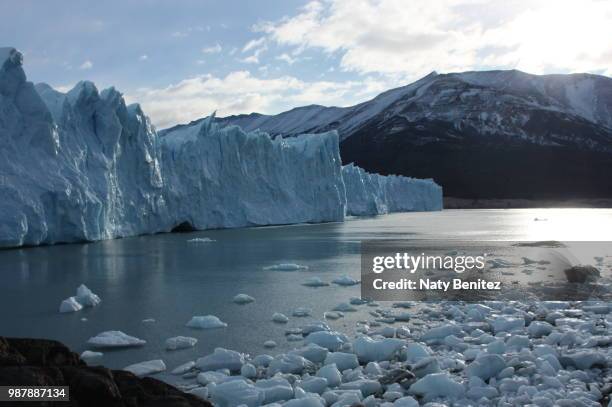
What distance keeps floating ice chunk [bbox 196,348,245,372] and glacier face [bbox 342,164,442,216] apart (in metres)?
37.4

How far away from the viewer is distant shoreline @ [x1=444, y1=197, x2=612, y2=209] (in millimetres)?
70875

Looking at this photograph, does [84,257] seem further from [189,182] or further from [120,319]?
[189,182]

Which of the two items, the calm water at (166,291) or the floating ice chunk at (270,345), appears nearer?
the floating ice chunk at (270,345)

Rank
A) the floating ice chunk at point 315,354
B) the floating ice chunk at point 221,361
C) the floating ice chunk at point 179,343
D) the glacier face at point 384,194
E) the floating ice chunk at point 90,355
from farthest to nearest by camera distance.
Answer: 1. the glacier face at point 384,194
2. the floating ice chunk at point 179,343
3. the floating ice chunk at point 90,355
4. the floating ice chunk at point 315,354
5. the floating ice chunk at point 221,361

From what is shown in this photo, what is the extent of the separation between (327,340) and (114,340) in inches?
95.9

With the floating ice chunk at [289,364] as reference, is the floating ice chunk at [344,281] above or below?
above

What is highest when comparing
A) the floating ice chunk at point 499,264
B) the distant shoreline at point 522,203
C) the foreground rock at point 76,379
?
the distant shoreline at point 522,203

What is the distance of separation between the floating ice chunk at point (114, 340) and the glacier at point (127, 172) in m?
11.2

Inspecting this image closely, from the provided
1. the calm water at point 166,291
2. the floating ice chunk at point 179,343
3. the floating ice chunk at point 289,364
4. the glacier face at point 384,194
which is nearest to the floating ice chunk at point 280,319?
the calm water at point 166,291

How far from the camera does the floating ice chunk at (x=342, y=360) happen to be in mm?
5426

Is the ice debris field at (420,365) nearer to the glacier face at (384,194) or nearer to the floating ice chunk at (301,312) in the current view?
the floating ice chunk at (301,312)

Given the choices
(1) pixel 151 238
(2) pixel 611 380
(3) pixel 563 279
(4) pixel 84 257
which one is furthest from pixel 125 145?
(2) pixel 611 380

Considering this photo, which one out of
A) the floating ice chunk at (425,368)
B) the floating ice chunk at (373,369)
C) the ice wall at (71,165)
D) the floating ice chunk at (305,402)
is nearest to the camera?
the floating ice chunk at (305,402)

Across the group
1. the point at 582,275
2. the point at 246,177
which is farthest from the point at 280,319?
the point at 246,177
